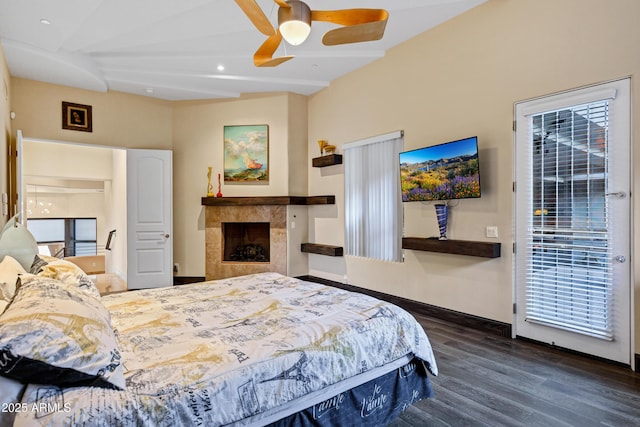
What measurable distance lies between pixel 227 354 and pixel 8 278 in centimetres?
143

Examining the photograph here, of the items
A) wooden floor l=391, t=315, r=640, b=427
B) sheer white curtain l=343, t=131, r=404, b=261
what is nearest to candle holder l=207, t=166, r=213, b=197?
sheer white curtain l=343, t=131, r=404, b=261

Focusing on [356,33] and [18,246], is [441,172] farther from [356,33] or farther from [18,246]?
[18,246]

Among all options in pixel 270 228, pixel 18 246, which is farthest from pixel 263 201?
pixel 18 246

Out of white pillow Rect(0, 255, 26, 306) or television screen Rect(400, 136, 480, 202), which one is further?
television screen Rect(400, 136, 480, 202)

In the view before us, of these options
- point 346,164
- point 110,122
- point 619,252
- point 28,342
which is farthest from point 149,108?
point 619,252

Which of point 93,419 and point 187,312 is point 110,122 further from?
point 93,419

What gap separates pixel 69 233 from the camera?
943 cm

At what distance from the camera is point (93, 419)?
1.18 meters

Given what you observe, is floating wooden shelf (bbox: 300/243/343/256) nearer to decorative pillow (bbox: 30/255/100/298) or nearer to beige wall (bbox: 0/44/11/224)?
decorative pillow (bbox: 30/255/100/298)

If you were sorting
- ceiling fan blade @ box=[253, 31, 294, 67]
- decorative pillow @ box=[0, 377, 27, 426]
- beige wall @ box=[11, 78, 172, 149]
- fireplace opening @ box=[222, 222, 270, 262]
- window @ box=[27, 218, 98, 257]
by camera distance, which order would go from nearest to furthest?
decorative pillow @ box=[0, 377, 27, 426]
ceiling fan blade @ box=[253, 31, 294, 67]
beige wall @ box=[11, 78, 172, 149]
fireplace opening @ box=[222, 222, 270, 262]
window @ box=[27, 218, 98, 257]

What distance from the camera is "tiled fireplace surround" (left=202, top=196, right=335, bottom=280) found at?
5.96 metres

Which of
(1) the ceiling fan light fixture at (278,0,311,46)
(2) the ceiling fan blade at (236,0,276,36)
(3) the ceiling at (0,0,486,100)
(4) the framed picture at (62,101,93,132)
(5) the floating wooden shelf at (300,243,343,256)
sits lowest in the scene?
(5) the floating wooden shelf at (300,243,343,256)

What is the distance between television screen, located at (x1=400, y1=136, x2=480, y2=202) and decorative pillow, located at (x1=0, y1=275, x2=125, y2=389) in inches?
129

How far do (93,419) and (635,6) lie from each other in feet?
13.8
